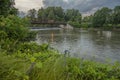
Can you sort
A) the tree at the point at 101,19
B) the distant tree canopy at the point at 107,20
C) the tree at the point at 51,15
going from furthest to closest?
the tree at the point at 51,15
the tree at the point at 101,19
the distant tree canopy at the point at 107,20

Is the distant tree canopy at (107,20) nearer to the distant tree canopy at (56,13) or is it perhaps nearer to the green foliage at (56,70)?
the distant tree canopy at (56,13)

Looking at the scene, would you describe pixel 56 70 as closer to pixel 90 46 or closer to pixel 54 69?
pixel 54 69

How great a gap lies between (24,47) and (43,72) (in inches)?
131

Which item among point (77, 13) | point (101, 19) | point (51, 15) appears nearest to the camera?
point (101, 19)

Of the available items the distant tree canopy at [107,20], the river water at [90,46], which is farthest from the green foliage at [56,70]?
the distant tree canopy at [107,20]

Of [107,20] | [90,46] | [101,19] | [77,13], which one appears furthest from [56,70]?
[77,13]

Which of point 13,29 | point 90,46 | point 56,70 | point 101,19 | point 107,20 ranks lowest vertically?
point 90,46

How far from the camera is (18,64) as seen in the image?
3.36m

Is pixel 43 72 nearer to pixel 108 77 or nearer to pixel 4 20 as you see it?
pixel 108 77

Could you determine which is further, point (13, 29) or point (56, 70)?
point (13, 29)

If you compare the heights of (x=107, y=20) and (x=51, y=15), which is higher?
(x=51, y=15)

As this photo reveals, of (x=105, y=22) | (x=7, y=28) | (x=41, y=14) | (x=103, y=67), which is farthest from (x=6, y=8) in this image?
(x=41, y=14)

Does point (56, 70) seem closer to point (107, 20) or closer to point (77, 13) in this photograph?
point (107, 20)

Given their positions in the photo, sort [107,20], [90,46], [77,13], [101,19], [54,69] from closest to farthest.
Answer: [54,69]
[90,46]
[107,20]
[101,19]
[77,13]
